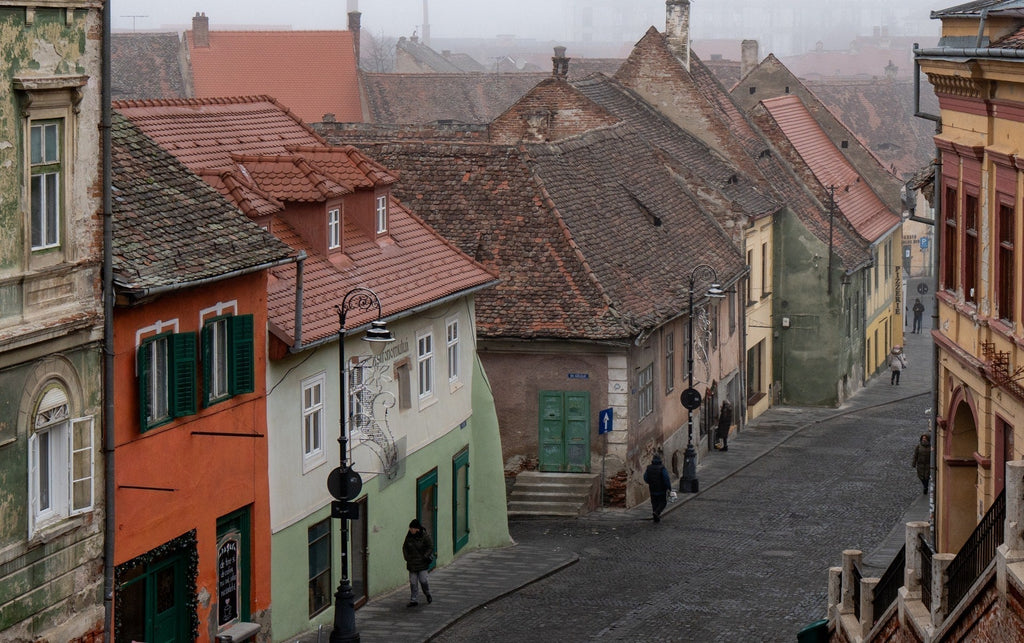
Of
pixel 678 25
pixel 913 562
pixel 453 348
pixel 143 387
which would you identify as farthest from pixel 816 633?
pixel 678 25

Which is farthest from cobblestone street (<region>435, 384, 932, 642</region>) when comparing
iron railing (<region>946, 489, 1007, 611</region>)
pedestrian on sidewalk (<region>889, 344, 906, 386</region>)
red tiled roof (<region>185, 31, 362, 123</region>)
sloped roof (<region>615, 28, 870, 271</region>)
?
red tiled roof (<region>185, 31, 362, 123</region>)

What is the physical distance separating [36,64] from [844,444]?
32.2m

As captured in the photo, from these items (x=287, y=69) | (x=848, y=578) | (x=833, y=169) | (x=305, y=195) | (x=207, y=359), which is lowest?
(x=848, y=578)

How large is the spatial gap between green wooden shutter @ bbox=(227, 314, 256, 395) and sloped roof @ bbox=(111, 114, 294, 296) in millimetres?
816

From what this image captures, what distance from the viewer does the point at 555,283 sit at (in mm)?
38000

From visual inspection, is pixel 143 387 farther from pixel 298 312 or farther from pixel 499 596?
pixel 499 596

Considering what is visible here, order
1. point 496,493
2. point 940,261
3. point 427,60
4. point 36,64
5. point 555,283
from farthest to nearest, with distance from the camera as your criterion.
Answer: point 427,60 → point 555,283 → point 496,493 → point 940,261 → point 36,64

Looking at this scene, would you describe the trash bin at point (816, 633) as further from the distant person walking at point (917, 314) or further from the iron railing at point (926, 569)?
the distant person walking at point (917, 314)

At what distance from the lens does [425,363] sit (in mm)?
31312

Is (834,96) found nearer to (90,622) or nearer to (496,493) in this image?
(496,493)

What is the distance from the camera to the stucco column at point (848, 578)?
898 inches

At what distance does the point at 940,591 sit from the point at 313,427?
1116cm

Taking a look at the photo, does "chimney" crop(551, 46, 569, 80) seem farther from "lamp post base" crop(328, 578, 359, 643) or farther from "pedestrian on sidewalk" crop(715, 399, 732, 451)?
"lamp post base" crop(328, 578, 359, 643)

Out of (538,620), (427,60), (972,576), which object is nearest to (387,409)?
(538,620)
